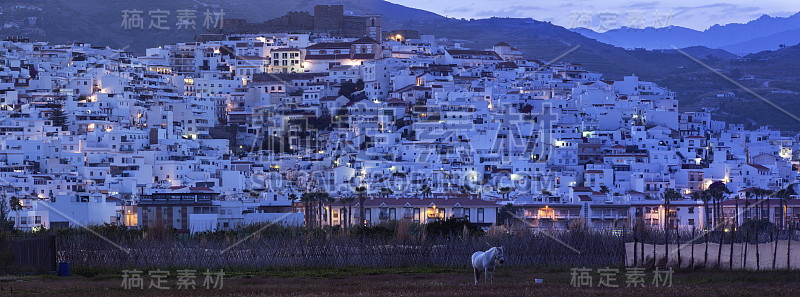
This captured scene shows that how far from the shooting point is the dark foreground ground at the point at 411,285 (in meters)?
16.5

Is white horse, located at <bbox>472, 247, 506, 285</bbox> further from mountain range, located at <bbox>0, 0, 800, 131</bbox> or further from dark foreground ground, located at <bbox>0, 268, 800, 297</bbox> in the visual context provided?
mountain range, located at <bbox>0, 0, 800, 131</bbox>

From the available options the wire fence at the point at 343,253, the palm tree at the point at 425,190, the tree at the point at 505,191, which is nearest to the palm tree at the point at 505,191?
the tree at the point at 505,191

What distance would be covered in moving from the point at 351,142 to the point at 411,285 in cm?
4725

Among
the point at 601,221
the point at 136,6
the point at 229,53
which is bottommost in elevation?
the point at 601,221

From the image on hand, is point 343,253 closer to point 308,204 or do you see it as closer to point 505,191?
point 308,204

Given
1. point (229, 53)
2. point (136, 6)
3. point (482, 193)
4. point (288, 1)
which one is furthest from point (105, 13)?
point (482, 193)

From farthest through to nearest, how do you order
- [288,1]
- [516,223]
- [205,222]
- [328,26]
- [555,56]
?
1. [288,1]
2. [555,56]
3. [328,26]
4. [516,223]
5. [205,222]

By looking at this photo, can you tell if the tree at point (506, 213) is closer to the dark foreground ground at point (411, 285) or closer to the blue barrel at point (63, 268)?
the dark foreground ground at point (411, 285)

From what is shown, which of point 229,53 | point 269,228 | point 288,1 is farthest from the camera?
point 288,1

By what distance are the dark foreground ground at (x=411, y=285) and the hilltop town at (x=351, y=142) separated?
59.3 ft

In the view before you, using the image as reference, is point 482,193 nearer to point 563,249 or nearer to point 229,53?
point 563,249

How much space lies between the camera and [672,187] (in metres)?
54.9

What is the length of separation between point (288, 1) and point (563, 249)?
141m

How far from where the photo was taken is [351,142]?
2569 inches
